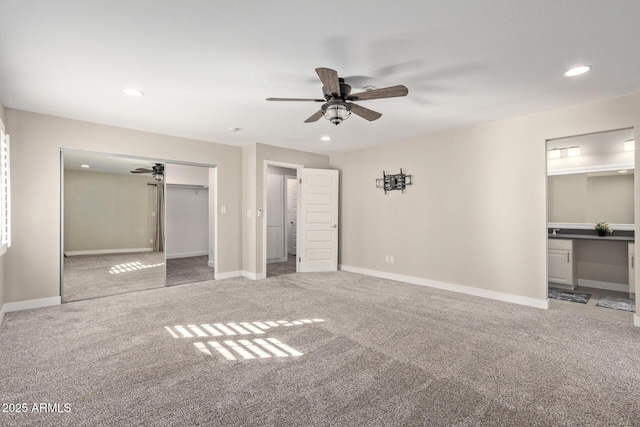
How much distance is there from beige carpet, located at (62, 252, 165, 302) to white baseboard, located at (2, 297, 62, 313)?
15 cm

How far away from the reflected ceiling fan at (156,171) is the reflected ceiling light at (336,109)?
3.42m

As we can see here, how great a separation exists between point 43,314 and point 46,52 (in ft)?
9.56

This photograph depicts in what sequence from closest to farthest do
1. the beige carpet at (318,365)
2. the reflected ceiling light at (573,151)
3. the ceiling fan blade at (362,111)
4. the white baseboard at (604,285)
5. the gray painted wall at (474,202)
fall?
the beige carpet at (318,365), the ceiling fan blade at (362,111), the gray painted wall at (474,202), the white baseboard at (604,285), the reflected ceiling light at (573,151)

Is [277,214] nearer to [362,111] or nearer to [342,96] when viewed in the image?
[362,111]

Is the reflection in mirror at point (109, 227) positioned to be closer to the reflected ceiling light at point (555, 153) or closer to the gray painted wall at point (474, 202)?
the gray painted wall at point (474, 202)

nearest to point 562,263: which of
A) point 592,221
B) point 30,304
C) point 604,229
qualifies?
point 604,229

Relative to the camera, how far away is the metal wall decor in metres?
5.40

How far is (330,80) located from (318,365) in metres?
2.22

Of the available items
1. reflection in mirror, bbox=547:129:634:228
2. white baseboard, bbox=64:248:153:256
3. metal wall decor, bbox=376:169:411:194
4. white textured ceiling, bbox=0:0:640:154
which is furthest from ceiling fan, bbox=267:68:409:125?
white baseboard, bbox=64:248:153:256

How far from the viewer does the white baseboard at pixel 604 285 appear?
470cm

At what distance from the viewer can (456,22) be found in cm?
205

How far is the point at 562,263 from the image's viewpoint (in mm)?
4895

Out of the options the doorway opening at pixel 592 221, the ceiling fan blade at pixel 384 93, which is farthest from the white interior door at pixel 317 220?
the doorway opening at pixel 592 221

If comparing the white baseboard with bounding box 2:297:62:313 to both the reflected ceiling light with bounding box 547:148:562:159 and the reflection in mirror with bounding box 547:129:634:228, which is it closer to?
the reflection in mirror with bounding box 547:129:634:228
